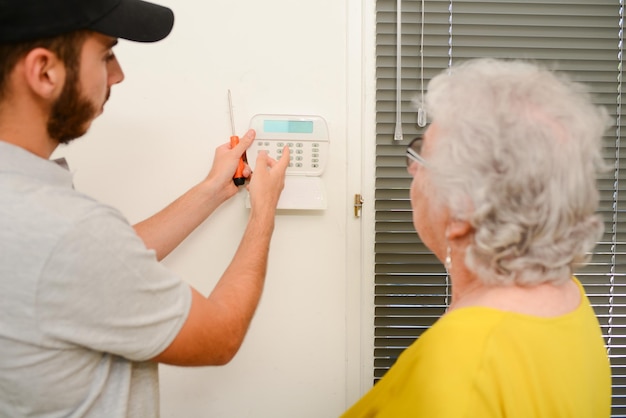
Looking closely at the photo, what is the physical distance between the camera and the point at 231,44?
1.17 metres

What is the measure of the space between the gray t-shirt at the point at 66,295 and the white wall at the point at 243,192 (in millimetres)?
437

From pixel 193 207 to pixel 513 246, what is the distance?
73 centimetres

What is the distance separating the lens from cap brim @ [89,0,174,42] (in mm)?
762

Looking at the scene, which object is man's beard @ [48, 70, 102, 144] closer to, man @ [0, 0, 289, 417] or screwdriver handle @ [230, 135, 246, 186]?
man @ [0, 0, 289, 417]

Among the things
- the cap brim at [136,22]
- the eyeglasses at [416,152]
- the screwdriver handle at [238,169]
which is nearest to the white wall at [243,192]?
the screwdriver handle at [238,169]

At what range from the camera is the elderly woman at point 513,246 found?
2.23 feet

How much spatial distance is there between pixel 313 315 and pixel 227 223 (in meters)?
0.34

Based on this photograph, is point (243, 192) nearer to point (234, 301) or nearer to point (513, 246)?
point (234, 301)

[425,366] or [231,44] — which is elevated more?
[231,44]

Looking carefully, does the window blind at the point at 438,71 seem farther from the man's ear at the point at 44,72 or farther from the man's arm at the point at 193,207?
the man's ear at the point at 44,72

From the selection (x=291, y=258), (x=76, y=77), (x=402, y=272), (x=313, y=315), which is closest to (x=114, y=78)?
(x=76, y=77)

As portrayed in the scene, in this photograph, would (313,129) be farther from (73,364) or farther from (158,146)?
(73,364)

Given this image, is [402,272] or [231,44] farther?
[402,272]

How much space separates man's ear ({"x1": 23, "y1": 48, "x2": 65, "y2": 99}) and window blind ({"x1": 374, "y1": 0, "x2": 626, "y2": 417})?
2.59 feet
